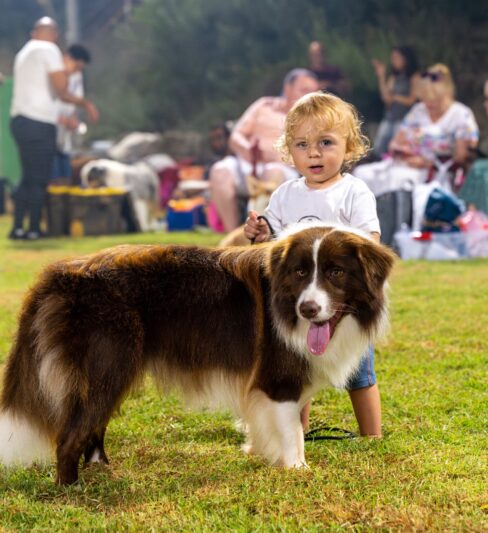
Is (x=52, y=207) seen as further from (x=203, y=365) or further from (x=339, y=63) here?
(x=203, y=365)

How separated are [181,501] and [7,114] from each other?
639 inches

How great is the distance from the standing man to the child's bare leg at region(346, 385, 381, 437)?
9093mm

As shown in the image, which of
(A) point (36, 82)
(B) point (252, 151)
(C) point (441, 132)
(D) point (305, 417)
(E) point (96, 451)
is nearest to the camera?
(E) point (96, 451)

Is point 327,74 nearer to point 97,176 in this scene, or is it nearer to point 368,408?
point 97,176

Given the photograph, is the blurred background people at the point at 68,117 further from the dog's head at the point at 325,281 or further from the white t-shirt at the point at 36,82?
Answer: the dog's head at the point at 325,281

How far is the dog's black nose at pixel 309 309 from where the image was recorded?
3123mm

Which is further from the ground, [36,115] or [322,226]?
[36,115]

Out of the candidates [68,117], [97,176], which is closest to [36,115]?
[68,117]

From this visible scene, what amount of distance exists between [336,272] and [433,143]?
7981 millimetres

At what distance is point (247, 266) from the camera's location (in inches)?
134

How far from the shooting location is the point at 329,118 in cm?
371

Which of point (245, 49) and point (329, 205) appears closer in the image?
point (329, 205)

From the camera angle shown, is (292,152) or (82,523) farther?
(292,152)

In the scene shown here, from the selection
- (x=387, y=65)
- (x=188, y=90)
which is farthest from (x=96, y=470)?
(x=188, y=90)
